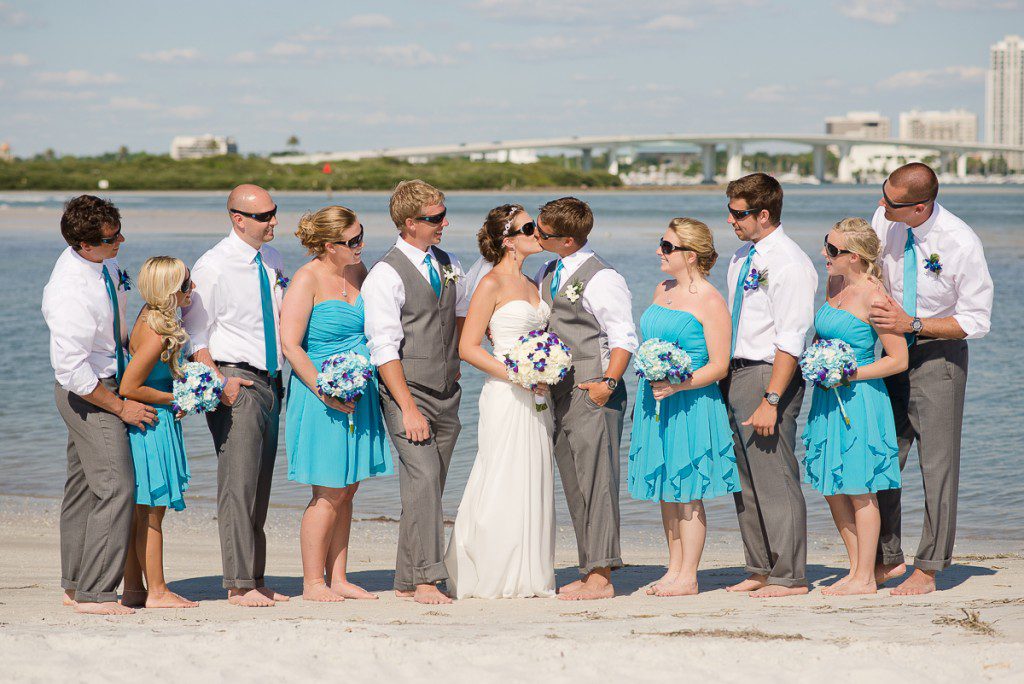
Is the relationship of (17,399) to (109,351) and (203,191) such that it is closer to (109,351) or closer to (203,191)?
(109,351)

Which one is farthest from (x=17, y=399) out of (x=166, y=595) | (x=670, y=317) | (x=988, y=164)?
(x=988, y=164)

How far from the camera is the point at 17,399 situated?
11398mm

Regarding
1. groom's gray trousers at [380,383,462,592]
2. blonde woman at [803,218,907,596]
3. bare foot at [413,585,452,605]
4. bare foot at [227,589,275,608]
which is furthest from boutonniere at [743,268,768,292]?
bare foot at [227,589,275,608]

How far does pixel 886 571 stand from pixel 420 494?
7.60ft

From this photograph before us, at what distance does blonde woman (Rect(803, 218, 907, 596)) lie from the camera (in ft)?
17.2

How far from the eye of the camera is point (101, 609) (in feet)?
16.3

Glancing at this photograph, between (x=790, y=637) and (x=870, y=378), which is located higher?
(x=870, y=378)

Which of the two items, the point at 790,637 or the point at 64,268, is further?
the point at 64,268

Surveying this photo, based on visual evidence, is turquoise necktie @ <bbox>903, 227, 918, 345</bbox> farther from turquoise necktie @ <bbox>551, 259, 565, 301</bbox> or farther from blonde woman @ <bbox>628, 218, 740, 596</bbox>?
turquoise necktie @ <bbox>551, 259, 565, 301</bbox>

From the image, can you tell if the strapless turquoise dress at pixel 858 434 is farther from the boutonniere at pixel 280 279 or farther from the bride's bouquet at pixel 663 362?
the boutonniere at pixel 280 279

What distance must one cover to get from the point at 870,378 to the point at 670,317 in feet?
3.07

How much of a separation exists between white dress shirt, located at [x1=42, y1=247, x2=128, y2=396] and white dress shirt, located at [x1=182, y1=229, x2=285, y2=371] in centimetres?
40

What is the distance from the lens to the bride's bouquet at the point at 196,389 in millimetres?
4969

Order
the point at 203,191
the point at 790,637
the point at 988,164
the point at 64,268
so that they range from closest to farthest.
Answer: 1. the point at 790,637
2. the point at 64,268
3. the point at 203,191
4. the point at 988,164
